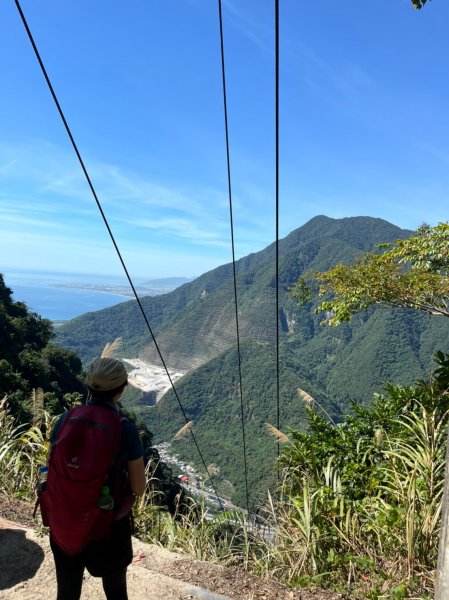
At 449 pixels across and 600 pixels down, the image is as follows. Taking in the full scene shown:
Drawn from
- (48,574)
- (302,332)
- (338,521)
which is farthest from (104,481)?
(302,332)

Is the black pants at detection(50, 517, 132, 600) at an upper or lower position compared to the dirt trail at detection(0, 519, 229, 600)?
upper

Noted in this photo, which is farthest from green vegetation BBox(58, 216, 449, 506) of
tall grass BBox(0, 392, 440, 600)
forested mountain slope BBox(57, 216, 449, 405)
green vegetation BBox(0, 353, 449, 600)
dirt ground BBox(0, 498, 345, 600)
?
dirt ground BBox(0, 498, 345, 600)

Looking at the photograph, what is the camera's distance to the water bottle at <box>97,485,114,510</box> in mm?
1628

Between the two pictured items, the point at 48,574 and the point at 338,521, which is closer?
the point at 48,574

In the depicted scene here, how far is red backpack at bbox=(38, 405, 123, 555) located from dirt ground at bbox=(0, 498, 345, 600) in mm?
1156

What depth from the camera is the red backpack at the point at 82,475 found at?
5.23 ft

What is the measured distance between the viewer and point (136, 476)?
170 cm

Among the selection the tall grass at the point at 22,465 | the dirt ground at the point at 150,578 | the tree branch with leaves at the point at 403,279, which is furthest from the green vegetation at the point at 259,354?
the dirt ground at the point at 150,578

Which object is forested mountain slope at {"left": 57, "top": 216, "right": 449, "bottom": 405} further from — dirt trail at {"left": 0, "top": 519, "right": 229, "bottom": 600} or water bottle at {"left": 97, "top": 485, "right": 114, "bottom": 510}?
water bottle at {"left": 97, "top": 485, "right": 114, "bottom": 510}

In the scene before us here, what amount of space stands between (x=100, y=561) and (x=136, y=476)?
0.39 m

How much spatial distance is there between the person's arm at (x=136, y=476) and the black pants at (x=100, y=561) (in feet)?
0.53

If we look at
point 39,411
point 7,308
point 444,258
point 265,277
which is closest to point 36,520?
point 39,411

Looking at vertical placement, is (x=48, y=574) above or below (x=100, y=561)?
below

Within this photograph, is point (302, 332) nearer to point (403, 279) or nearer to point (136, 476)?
point (403, 279)
